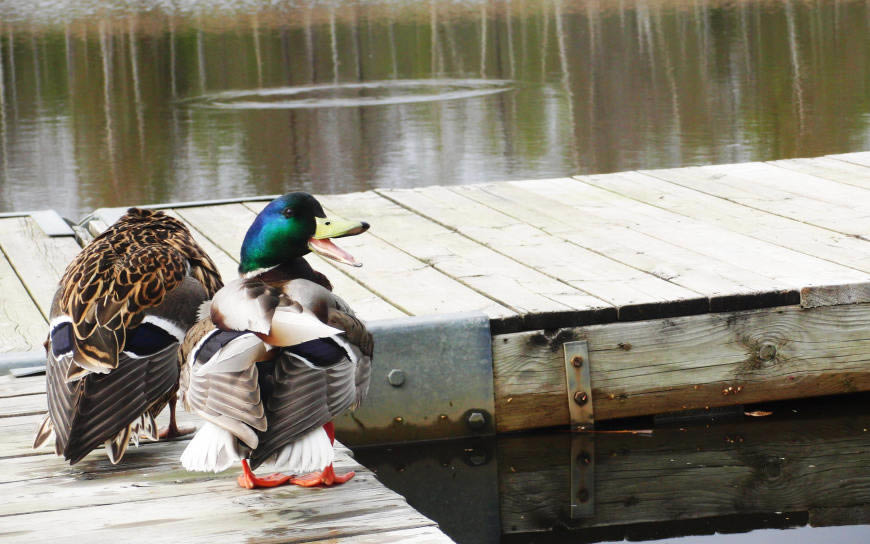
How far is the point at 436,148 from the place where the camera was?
1234 cm

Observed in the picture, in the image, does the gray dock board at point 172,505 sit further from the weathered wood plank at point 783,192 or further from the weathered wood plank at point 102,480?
the weathered wood plank at point 783,192

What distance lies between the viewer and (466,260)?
5078 millimetres

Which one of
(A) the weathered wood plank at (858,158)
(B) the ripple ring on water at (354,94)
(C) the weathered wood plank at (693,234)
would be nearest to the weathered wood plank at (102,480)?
(C) the weathered wood plank at (693,234)

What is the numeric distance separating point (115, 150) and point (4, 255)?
8.34 metres

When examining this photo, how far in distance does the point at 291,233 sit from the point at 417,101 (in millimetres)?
13207

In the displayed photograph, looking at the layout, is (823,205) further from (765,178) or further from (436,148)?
(436,148)

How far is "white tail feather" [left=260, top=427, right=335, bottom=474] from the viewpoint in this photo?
281 centimetres

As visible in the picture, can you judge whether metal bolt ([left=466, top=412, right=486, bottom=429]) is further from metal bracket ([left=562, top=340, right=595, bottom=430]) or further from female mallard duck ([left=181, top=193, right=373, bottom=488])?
female mallard duck ([left=181, top=193, right=373, bottom=488])

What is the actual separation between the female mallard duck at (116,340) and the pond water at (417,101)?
278 inches

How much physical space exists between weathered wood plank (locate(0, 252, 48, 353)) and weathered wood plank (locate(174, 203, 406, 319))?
2.49 feet

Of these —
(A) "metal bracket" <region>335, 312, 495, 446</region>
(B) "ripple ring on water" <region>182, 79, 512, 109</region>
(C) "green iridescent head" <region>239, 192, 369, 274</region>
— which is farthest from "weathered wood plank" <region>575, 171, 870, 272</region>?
(B) "ripple ring on water" <region>182, 79, 512, 109</region>

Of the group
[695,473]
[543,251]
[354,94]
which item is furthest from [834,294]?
[354,94]

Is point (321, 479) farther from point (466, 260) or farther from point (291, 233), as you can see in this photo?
point (466, 260)

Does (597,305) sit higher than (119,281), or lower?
lower
